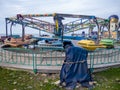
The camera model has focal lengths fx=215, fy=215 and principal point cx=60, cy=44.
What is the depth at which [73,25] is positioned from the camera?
2083 centimetres

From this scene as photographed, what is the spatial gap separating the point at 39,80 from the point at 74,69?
1.32m

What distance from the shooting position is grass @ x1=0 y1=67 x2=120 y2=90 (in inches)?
274

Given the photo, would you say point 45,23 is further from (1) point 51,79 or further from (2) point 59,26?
(1) point 51,79

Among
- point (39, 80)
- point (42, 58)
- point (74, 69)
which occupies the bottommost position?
point (39, 80)

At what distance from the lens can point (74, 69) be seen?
24.1 ft

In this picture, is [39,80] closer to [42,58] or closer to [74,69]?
[74,69]

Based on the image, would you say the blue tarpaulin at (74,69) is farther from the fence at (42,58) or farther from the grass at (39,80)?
the fence at (42,58)

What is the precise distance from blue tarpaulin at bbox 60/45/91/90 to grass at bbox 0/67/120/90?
0.43m

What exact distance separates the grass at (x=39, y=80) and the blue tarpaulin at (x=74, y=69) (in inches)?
17.1

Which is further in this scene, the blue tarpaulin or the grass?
the blue tarpaulin

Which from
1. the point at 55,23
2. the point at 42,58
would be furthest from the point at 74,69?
the point at 55,23

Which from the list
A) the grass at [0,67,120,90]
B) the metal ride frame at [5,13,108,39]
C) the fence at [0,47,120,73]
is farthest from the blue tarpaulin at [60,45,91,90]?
Answer: the metal ride frame at [5,13,108,39]

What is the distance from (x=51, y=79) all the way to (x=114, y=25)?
25109 millimetres

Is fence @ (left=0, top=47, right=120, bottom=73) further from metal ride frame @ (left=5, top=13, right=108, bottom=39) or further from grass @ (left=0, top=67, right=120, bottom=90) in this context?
metal ride frame @ (left=5, top=13, right=108, bottom=39)
